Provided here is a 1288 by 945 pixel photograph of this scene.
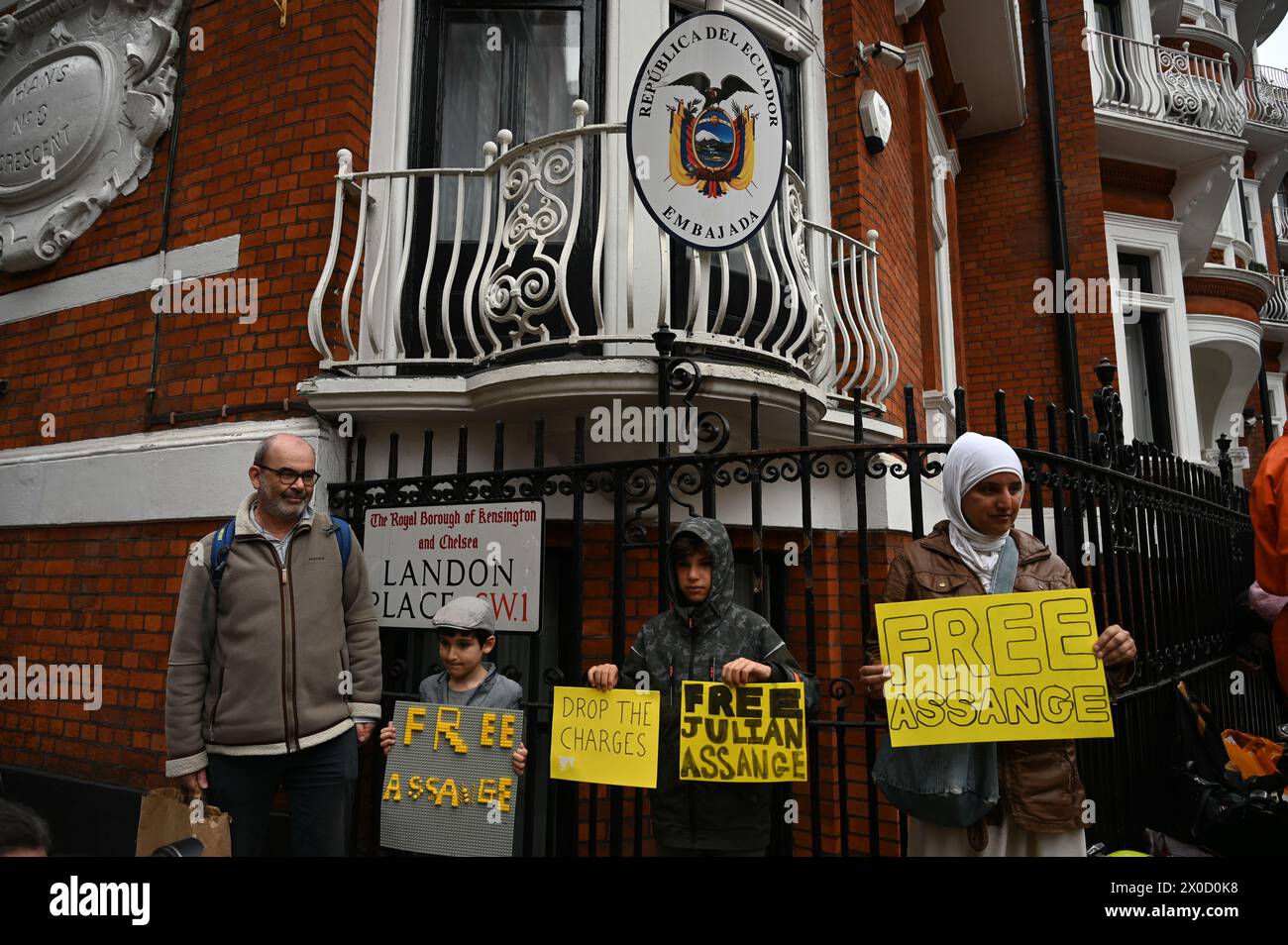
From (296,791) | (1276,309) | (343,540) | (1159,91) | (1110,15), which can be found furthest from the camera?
(1276,309)

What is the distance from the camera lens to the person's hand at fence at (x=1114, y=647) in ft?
7.07

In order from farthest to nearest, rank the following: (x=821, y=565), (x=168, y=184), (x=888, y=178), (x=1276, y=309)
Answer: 1. (x=1276, y=309)
2. (x=888, y=178)
3. (x=168, y=184)
4. (x=821, y=565)

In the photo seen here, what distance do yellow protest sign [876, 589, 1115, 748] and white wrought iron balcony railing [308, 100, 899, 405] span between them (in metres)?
1.65

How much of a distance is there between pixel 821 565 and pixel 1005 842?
216cm

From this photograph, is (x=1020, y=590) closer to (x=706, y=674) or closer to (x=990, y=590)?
(x=990, y=590)

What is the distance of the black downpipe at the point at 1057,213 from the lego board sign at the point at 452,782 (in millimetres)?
7356

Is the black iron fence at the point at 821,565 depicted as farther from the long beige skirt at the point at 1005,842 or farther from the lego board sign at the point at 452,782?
the long beige skirt at the point at 1005,842

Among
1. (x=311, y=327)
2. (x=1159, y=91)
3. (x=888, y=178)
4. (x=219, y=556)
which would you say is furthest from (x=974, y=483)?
(x=1159, y=91)

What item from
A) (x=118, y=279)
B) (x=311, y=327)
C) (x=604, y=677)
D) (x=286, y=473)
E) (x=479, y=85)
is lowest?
(x=604, y=677)

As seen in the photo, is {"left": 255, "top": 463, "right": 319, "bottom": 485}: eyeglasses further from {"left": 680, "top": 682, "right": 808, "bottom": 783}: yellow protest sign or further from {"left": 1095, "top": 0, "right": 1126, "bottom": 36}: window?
{"left": 1095, "top": 0, "right": 1126, "bottom": 36}: window

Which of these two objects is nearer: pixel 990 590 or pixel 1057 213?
pixel 990 590

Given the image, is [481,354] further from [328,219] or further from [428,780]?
[428,780]

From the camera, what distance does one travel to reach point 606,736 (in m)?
2.51

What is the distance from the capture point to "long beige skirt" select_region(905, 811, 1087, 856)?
2.22m
